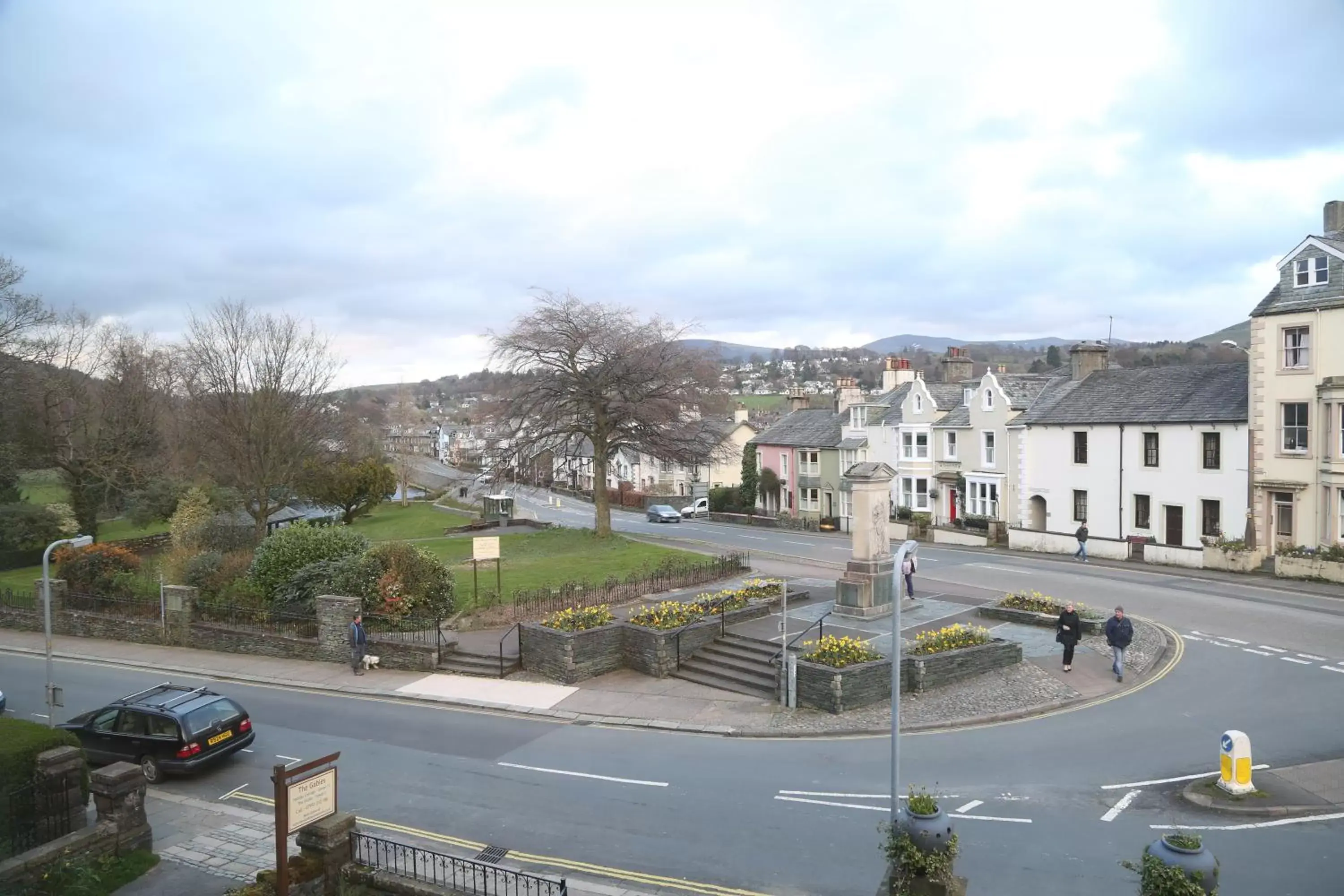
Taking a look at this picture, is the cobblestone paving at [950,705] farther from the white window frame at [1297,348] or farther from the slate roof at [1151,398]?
the slate roof at [1151,398]

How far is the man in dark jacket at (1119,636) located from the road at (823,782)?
70cm

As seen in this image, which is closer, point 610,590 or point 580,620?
point 580,620

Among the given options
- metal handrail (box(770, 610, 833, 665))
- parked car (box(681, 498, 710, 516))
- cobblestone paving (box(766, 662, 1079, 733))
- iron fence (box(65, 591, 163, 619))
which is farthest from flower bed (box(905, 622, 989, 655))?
parked car (box(681, 498, 710, 516))

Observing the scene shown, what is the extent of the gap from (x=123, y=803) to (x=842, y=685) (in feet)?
40.1

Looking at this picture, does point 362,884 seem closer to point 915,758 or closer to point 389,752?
point 389,752

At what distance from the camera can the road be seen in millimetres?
10703

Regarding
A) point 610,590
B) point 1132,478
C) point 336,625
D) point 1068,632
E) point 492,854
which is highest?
point 1132,478

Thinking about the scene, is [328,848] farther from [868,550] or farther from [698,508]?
[698,508]

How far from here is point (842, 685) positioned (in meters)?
17.0

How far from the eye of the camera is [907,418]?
52062 millimetres

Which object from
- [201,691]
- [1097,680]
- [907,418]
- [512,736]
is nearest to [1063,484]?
[907,418]

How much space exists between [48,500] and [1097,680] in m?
60.7

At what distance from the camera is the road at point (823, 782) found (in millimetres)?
10703

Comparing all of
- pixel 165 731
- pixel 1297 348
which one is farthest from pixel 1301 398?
pixel 165 731
